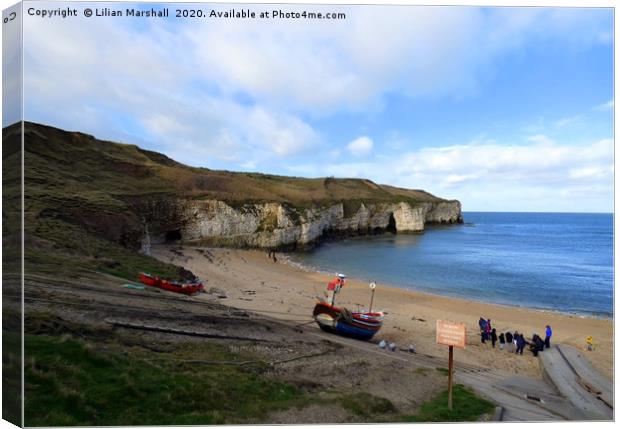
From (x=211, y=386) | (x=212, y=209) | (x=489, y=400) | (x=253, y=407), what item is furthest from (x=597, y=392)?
(x=212, y=209)

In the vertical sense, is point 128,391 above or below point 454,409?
above

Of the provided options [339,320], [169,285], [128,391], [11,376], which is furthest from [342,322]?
[11,376]

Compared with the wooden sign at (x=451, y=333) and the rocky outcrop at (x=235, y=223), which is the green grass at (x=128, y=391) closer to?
the wooden sign at (x=451, y=333)

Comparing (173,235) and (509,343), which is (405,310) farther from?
(173,235)

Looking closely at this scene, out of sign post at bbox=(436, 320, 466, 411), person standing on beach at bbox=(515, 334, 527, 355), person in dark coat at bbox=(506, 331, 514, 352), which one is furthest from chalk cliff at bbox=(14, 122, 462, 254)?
person in dark coat at bbox=(506, 331, 514, 352)

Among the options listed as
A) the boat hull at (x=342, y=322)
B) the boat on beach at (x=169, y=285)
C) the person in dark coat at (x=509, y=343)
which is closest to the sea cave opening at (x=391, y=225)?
the person in dark coat at (x=509, y=343)

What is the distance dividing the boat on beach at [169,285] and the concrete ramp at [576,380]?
1434cm

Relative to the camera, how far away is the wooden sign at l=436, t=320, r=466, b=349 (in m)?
7.35

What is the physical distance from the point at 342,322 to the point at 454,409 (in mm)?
6927

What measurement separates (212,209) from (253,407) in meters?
36.3

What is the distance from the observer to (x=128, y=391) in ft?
21.1

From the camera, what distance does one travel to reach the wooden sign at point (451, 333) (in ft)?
24.1

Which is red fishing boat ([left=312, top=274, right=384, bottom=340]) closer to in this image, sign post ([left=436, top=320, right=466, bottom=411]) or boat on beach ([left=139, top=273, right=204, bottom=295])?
sign post ([left=436, top=320, right=466, bottom=411])

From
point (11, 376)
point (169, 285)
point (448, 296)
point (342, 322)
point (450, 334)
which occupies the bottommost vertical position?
point (448, 296)
